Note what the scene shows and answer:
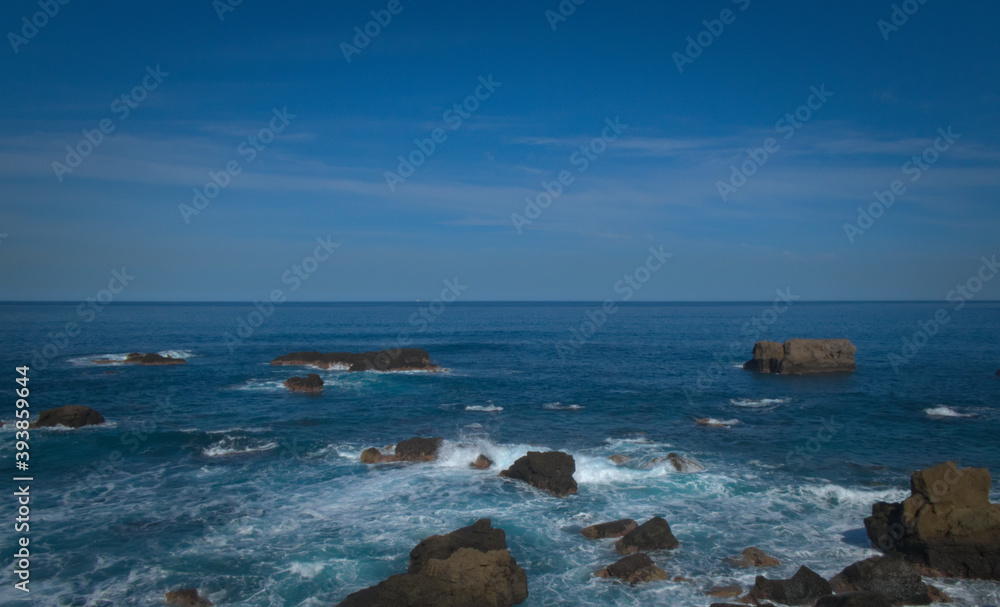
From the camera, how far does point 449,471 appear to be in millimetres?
31328

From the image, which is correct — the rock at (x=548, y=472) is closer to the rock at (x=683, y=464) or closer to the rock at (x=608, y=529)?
the rock at (x=608, y=529)

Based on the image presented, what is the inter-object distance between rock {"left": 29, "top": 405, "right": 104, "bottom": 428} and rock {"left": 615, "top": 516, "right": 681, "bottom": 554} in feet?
119

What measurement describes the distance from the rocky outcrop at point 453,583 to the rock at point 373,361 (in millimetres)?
46363

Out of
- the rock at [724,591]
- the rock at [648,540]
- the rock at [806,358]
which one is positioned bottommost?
the rock at [724,591]

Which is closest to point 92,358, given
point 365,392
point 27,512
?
point 365,392

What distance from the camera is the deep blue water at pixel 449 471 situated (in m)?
20.4

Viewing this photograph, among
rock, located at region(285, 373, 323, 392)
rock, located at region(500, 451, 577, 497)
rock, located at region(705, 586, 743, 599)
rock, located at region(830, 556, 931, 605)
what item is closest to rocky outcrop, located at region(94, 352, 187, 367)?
rock, located at region(285, 373, 323, 392)

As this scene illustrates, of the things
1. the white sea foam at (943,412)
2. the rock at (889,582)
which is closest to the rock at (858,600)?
the rock at (889,582)

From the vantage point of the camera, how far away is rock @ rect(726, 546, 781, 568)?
20.3 meters

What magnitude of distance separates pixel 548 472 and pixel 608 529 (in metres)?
5.95

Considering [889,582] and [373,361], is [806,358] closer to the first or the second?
[373,361]

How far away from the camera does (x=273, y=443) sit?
117ft

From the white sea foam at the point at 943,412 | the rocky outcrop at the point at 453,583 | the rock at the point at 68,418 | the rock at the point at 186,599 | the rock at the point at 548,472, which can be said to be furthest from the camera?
the white sea foam at the point at 943,412

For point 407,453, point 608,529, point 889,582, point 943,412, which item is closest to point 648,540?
point 608,529
